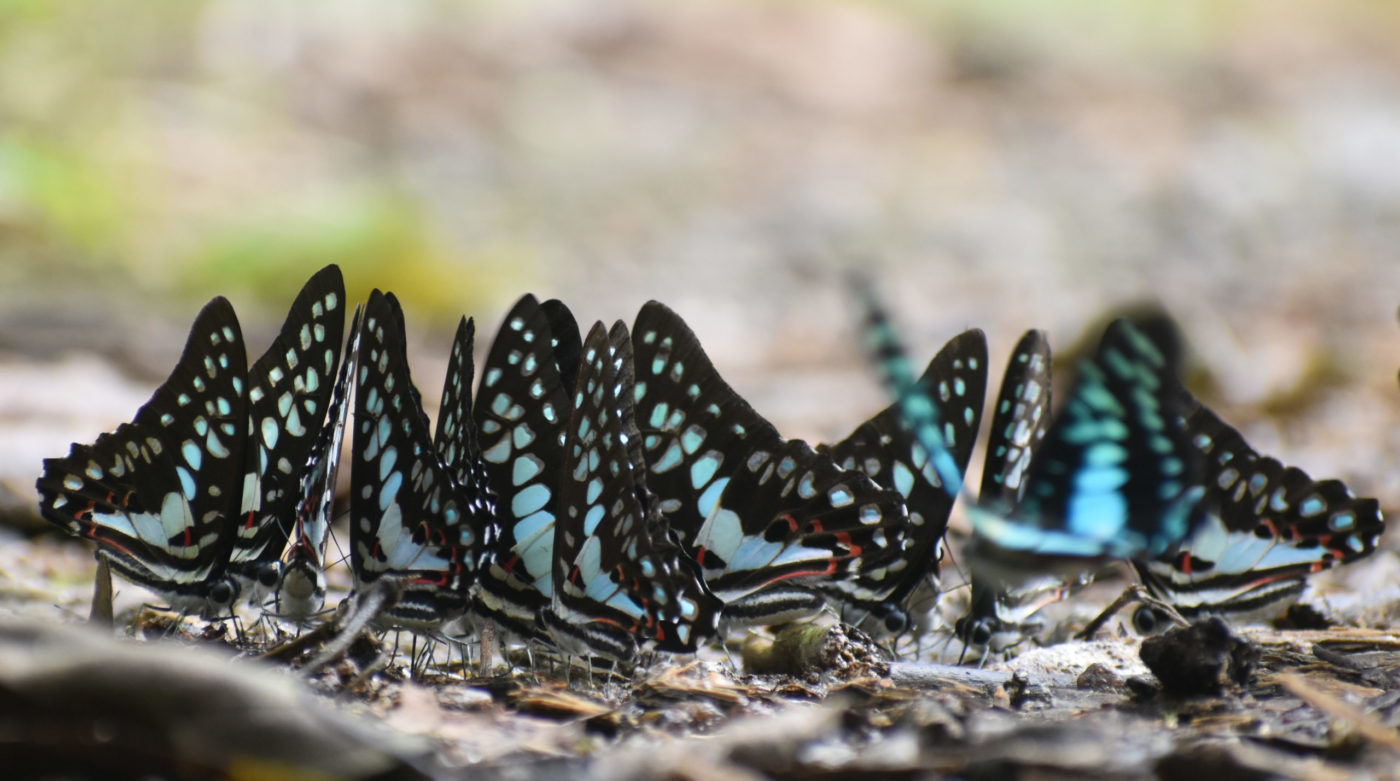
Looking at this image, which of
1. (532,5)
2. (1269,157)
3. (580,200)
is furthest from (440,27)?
(1269,157)

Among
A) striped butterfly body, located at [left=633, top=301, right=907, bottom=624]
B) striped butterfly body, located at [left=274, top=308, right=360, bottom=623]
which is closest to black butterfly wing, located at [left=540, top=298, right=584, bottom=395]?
striped butterfly body, located at [left=633, top=301, right=907, bottom=624]

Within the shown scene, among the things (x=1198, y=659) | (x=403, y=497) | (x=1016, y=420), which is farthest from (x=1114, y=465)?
(x=403, y=497)

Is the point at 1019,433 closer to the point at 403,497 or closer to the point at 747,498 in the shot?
the point at 747,498

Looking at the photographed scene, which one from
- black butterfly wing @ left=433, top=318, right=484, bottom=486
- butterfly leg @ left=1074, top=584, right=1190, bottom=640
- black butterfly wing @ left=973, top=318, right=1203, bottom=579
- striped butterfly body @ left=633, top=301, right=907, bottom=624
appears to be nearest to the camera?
black butterfly wing @ left=973, top=318, right=1203, bottom=579

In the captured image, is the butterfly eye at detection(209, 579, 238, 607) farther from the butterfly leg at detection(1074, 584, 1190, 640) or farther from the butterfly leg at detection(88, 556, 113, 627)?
the butterfly leg at detection(1074, 584, 1190, 640)

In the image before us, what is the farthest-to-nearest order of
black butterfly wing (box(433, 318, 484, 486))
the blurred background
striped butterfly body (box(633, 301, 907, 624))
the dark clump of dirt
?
the blurred background, striped butterfly body (box(633, 301, 907, 624)), black butterfly wing (box(433, 318, 484, 486)), the dark clump of dirt

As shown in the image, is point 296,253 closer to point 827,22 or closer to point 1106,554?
point 1106,554

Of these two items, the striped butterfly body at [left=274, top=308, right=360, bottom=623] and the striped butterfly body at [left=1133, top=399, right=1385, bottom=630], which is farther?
the striped butterfly body at [left=1133, top=399, right=1385, bottom=630]

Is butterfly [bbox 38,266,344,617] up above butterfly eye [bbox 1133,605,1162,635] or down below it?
above
